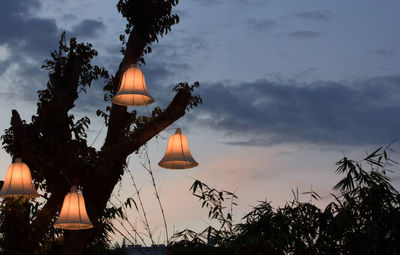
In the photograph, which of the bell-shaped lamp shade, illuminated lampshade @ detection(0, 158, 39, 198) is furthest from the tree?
the bell-shaped lamp shade

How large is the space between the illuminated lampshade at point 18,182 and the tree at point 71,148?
2.11 feet

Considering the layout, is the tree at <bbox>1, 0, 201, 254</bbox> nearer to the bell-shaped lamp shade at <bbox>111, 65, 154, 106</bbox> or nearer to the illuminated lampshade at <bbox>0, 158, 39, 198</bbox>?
the illuminated lampshade at <bbox>0, 158, 39, 198</bbox>

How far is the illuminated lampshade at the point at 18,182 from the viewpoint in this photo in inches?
179

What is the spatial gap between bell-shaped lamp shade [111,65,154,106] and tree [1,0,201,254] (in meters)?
1.45

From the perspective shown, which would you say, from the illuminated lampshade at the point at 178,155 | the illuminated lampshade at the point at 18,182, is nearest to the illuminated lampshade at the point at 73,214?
the illuminated lampshade at the point at 18,182

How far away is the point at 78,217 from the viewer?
4203 millimetres

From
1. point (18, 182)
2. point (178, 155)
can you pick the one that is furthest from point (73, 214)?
point (178, 155)

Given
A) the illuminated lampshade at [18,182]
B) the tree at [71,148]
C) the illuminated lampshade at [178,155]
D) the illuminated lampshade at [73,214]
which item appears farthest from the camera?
the tree at [71,148]

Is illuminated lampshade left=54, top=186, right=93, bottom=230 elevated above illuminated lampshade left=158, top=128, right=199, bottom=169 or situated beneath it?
situated beneath

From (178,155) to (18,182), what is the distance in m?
1.74

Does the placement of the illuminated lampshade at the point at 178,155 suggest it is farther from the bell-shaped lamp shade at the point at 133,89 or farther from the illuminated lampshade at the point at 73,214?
the illuminated lampshade at the point at 73,214

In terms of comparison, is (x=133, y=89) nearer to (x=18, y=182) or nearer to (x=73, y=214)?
(x=73, y=214)

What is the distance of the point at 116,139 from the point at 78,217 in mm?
1699

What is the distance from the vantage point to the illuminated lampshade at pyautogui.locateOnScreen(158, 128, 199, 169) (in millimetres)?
3800
